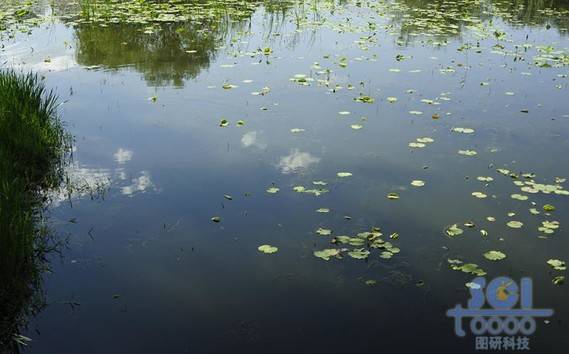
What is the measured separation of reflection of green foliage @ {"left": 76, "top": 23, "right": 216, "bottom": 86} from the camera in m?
9.14

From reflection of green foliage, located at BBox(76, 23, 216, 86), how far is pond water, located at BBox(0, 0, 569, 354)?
0.07 metres

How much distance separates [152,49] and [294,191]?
6.28 meters

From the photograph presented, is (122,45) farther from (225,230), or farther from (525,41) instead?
(525,41)

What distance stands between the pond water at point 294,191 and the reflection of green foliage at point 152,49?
73 mm

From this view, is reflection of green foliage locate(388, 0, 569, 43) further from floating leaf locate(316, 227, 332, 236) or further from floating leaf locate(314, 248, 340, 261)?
floating leaf locate(314, 248, 340, 261)

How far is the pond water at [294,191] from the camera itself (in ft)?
11.7

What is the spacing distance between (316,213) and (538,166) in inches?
101

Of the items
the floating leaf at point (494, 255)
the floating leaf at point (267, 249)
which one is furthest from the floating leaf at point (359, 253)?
the floating leaf at point (494, 255)

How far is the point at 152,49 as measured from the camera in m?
10.3

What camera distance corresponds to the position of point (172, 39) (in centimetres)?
1098

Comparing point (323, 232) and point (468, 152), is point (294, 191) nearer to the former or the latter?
point (323, 232)

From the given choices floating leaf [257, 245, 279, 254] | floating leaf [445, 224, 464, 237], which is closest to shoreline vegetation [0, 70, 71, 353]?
floating leaf [257, 245, 279, 254]

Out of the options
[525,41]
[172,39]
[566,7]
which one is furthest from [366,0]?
[172,39]

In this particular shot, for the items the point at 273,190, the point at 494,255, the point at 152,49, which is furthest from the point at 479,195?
the point at 152,49
